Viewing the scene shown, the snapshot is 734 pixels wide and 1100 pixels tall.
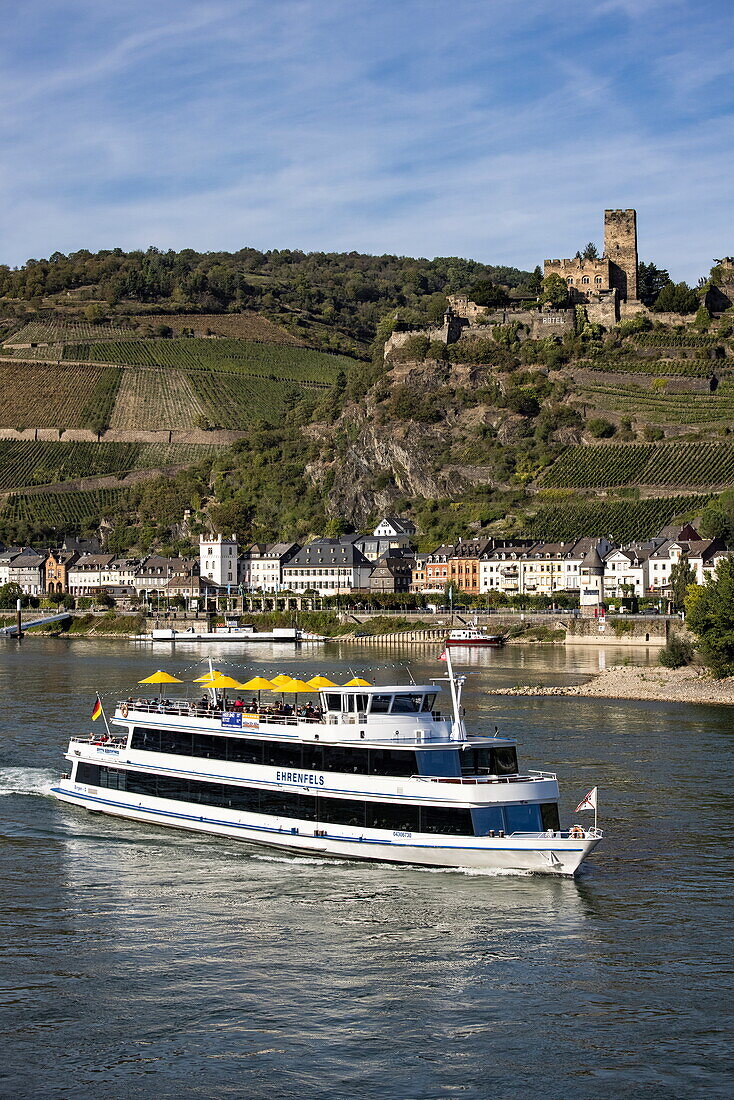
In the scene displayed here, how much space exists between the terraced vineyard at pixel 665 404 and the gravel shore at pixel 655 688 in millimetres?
59723

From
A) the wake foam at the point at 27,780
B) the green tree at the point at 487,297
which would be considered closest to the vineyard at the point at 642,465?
the green tree at the point at 487,297

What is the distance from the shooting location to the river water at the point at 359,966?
17891mm

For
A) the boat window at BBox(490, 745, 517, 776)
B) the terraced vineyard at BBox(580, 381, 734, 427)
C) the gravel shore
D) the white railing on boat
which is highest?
the terraced vineyard at BBox(580, 381, 734, 427)

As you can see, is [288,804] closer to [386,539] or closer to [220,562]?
[386,539]

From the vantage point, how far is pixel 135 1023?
1941cm

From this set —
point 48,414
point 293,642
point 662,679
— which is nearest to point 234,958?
point 662,679

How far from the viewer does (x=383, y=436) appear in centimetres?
13325

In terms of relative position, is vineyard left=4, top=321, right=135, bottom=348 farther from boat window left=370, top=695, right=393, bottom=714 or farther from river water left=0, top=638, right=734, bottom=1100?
boat window left=370, top=695, right=393, bottom=714

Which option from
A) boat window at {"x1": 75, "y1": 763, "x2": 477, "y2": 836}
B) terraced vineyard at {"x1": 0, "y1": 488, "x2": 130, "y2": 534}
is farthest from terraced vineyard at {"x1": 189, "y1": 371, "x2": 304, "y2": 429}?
boat window at {"x1": 75, "y1": 763, "x2": 477, "y2": 836}

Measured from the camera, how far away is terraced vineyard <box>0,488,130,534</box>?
144500 mm

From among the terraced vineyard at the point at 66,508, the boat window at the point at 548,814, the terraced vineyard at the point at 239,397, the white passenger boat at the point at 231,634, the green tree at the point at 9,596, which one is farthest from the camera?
the terraced vineyard at the point at 239,397

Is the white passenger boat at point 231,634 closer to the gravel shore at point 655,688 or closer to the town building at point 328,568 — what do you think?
the town building at point 328,568

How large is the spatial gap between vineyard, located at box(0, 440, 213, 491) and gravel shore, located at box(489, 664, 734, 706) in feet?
327

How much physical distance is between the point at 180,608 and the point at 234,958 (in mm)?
99110
